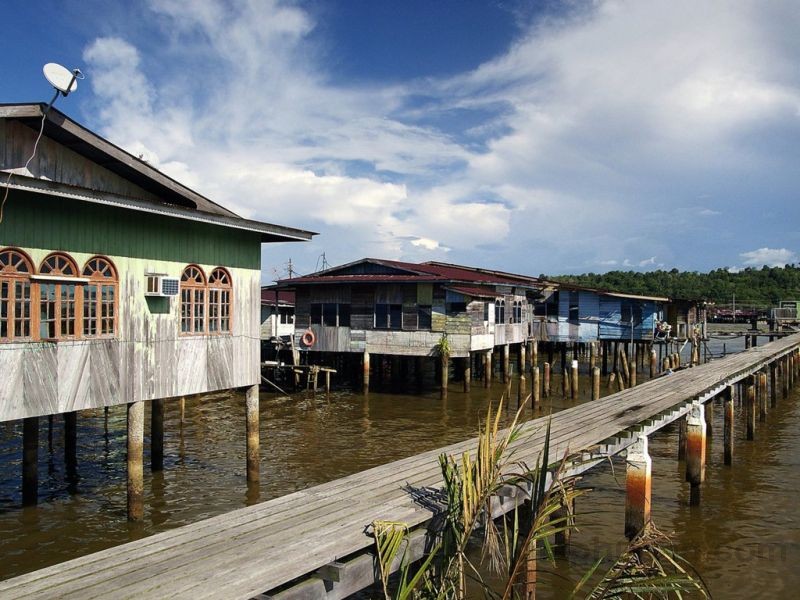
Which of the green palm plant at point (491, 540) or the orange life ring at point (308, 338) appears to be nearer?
the green palm plant at point (491, 540)

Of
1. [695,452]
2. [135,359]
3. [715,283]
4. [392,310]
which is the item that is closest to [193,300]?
[135,359]

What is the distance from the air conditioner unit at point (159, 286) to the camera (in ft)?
37.4

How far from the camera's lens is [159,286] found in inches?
449

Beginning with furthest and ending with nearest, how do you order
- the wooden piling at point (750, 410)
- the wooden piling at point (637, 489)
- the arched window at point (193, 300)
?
the wooden piling at point (750, 410), the arched window at point (193, 300), the wooden piling at point (637, 489)

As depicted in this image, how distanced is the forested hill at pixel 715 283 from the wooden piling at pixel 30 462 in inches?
3587

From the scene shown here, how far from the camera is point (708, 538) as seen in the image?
1202cm

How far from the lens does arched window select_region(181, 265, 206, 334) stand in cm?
1223

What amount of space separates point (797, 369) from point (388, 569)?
37423 mm

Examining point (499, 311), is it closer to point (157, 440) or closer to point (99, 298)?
point (157, 440)

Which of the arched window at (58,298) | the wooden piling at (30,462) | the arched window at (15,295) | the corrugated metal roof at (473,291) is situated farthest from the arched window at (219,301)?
the corrugated metal roof at (473,291)

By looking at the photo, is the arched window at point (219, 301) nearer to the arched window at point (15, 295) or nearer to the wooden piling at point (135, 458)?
the wooden piling at point (135, 458)

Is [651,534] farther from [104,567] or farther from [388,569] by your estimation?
[104,567]

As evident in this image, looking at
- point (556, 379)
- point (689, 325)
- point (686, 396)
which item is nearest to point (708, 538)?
point (686, 396)

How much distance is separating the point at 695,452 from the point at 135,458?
11.2m
